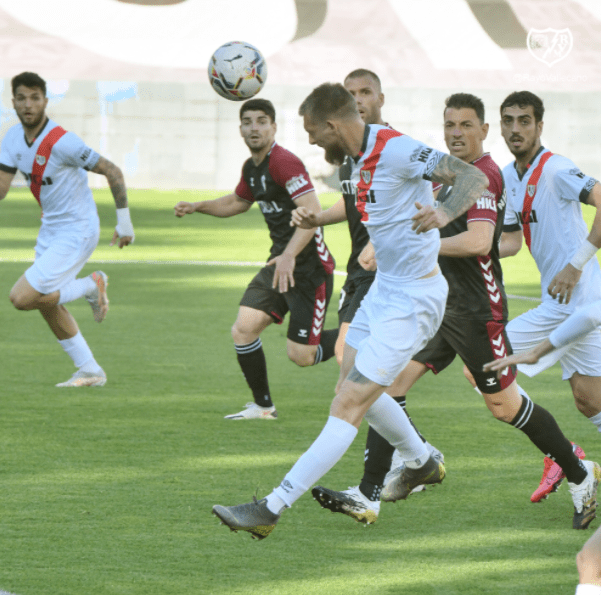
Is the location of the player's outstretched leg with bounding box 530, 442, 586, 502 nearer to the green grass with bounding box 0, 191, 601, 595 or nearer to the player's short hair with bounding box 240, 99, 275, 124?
the green grass with bounding box 0, 191, 601, 595

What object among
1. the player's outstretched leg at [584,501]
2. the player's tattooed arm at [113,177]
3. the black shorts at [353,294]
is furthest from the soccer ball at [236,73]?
the player's outstretched leg at [584,501]

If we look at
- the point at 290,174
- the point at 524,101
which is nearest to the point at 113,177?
the point at 290,174

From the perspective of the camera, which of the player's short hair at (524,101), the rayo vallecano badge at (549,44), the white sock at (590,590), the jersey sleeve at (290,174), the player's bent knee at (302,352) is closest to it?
the white sock at (590,590)

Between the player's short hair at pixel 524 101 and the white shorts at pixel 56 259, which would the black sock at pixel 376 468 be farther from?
the white shorts at pixel 56 259

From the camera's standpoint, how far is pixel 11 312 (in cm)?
1213

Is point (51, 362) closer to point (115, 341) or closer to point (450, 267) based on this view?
point (115, 341)

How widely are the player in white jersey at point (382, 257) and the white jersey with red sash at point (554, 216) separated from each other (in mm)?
1206

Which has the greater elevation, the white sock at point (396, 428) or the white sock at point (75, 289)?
the white sock at point (396, 428)

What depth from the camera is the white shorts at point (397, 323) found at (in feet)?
15.7

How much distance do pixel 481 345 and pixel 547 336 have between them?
0.71 metres

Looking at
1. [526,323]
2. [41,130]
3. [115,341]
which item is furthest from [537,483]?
[115,341]

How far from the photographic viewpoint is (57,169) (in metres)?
8.55

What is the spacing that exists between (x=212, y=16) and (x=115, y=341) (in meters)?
24.7

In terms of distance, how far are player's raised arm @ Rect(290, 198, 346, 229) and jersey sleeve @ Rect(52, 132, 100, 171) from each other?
9.82ft
